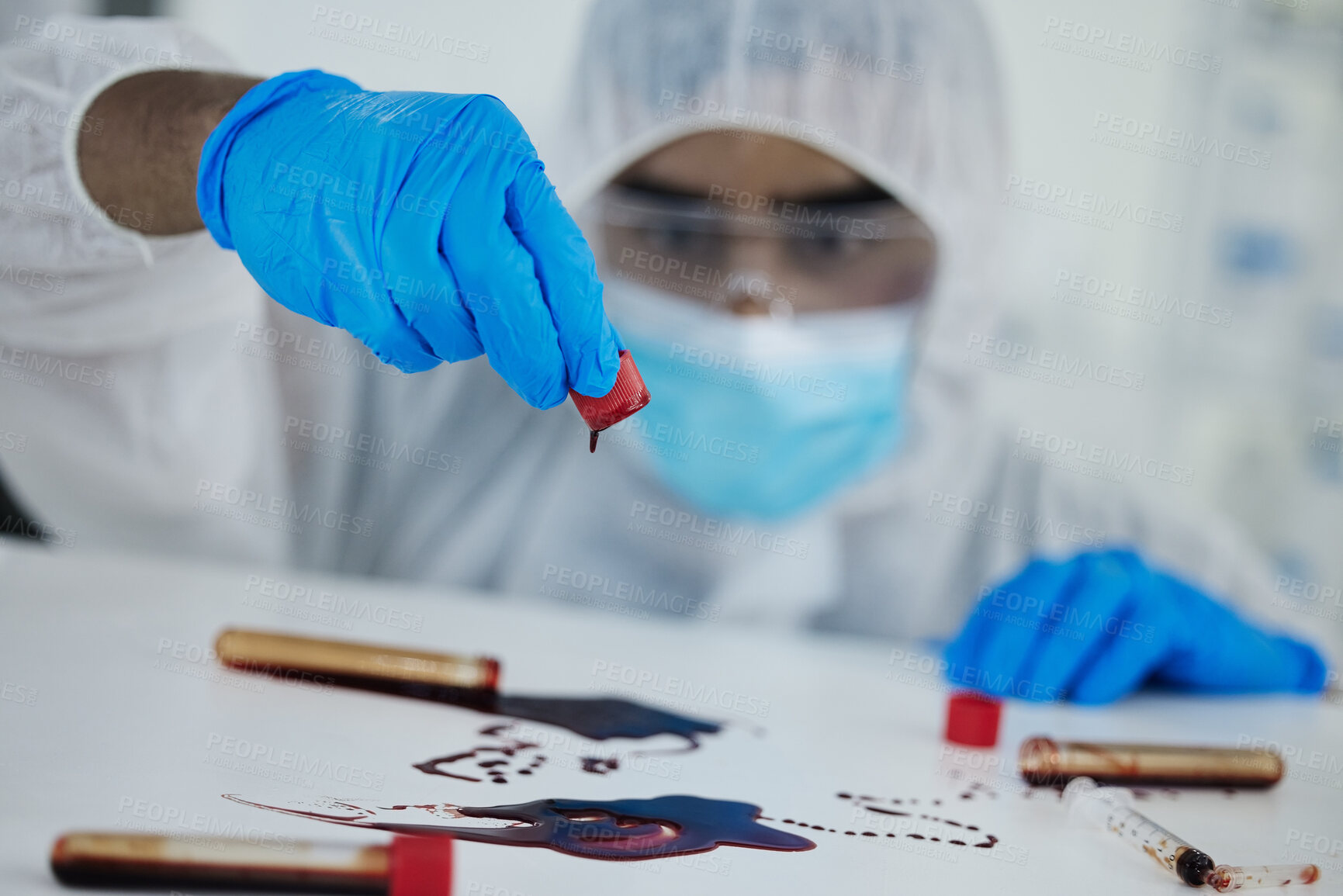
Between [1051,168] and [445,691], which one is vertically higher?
[1051,168]

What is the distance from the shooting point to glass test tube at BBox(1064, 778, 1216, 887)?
0.76 metres

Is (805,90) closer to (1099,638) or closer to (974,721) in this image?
(1099,638)

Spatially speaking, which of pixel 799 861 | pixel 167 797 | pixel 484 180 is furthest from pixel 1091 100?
pixel 167 797

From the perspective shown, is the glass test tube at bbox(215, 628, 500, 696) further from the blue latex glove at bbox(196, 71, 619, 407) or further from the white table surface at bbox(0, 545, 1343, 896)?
the blue latex glove at bbox(196, 71, 619, 407)

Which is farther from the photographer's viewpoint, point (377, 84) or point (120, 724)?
point (377, 84)

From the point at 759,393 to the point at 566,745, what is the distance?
1.03 meters

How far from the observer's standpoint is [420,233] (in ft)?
2.86

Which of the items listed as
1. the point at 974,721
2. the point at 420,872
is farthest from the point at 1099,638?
the point at 420,872

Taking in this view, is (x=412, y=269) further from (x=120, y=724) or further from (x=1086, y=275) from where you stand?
(x=1086, y=275)

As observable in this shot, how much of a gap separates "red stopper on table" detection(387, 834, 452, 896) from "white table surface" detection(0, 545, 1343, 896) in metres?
0.06

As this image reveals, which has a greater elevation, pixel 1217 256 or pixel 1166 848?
pixel 1217 256

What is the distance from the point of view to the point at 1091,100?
120 inches

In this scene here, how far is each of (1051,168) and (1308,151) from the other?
137 cm

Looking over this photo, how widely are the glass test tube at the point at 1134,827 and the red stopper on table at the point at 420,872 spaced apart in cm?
57
